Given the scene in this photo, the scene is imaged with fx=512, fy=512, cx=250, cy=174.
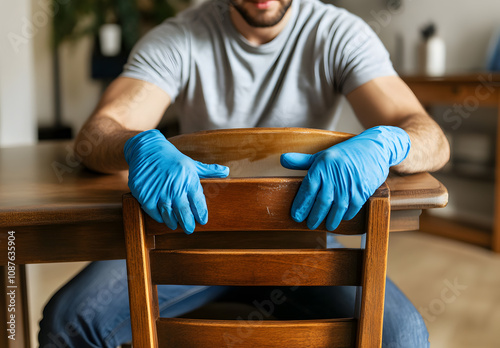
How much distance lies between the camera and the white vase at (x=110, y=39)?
163 inches

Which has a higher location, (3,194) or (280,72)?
(280,72)

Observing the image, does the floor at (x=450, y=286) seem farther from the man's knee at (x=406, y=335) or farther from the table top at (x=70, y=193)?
the table top at (x=70, y=193)

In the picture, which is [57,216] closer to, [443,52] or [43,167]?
[43,167]

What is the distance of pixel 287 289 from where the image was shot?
974 millimetres

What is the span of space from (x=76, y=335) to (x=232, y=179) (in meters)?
0.51

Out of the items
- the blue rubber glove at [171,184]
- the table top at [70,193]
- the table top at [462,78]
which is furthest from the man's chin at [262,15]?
the table top at [462,78]

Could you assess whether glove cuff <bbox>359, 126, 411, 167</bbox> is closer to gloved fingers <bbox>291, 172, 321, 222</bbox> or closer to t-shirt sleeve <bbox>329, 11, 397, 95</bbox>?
gloved fingers <bbox>291, 172, 321, 222</bbox>

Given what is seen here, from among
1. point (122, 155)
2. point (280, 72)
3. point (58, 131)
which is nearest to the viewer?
point (122, 155)

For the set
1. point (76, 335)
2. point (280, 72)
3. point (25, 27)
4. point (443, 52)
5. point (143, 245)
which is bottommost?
point (76, 335)

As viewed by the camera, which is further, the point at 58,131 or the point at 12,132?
the point at 58,131

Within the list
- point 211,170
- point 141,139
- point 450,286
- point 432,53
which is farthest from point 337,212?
point 432,53

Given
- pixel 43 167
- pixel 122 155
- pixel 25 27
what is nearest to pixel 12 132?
pixel 25 27

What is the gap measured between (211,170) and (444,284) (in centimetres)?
171

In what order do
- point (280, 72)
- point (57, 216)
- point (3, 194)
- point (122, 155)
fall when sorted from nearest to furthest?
1. point (57, 216)
2. point (3, 194)
3. point (122, 155)
4. point (280, 72)
